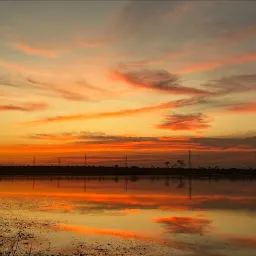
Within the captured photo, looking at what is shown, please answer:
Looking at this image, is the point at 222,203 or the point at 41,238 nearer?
the point at 41,238

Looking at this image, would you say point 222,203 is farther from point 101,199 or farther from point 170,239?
point 170,239

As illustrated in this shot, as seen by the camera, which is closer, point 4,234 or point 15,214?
point 4,234

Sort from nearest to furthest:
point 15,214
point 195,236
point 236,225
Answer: point 195,236
point 236,225
point 15,214

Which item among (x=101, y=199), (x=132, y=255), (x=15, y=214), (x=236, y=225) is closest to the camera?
(x=132, y=255)

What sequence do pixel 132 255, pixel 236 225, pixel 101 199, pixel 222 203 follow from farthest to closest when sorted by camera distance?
1. pixel 101 199
2. pixel 222 203
3. pixel 236 225
4. pixel 132 255

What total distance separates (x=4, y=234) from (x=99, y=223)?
8235 millimetres

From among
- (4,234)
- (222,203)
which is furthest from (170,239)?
(222,203)

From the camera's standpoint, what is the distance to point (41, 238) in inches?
1004

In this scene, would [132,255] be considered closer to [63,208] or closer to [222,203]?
[63,208]

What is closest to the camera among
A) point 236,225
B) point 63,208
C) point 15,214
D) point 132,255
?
point 132,255

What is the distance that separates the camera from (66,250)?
22.5 metres

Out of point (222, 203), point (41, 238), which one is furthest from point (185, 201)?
point (41, 238)

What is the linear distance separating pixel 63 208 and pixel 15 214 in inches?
249

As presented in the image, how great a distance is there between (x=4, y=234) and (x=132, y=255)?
8.86m
